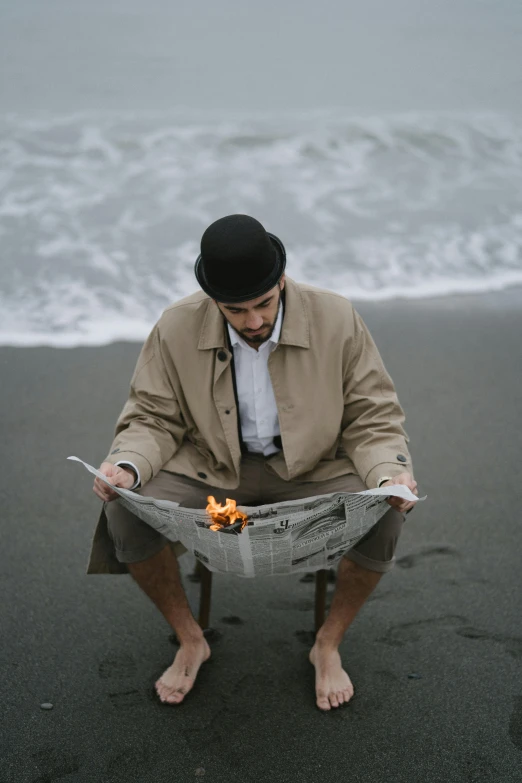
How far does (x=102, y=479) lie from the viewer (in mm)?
2141

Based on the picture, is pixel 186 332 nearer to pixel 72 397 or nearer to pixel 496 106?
pixel 72 397

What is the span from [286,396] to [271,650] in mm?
844

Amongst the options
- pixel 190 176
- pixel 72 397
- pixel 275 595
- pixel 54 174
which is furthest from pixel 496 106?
pixel 275 595

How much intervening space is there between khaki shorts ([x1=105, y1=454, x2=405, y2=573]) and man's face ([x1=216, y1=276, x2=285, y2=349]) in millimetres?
426

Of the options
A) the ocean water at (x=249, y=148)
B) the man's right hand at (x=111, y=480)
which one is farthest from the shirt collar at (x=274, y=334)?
the ocean water at (x=249, y=148)

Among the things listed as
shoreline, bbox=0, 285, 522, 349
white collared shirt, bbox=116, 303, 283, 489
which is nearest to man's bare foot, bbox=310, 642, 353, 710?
white collared shirt, bbox=116, 303, 283, 489

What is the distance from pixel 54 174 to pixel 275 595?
5.03m

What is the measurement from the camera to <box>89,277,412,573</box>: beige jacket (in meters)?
2.38

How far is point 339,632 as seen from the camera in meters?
2.45

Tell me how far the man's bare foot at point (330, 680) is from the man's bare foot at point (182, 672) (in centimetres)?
35

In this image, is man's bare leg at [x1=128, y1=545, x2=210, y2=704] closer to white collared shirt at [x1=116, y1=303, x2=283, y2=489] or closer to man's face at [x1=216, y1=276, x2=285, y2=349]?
white collared shirt at [x1=116, y1=303, x2=283, y2=489]

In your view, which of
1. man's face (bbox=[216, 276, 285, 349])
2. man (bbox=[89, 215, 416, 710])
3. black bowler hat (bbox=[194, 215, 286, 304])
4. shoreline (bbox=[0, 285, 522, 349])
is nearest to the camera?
black bowler hat (bbox=[194, 215, 286, 304])

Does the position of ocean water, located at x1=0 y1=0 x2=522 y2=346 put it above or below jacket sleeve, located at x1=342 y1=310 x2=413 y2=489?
below

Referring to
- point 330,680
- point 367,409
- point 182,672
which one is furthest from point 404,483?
point 182,672
